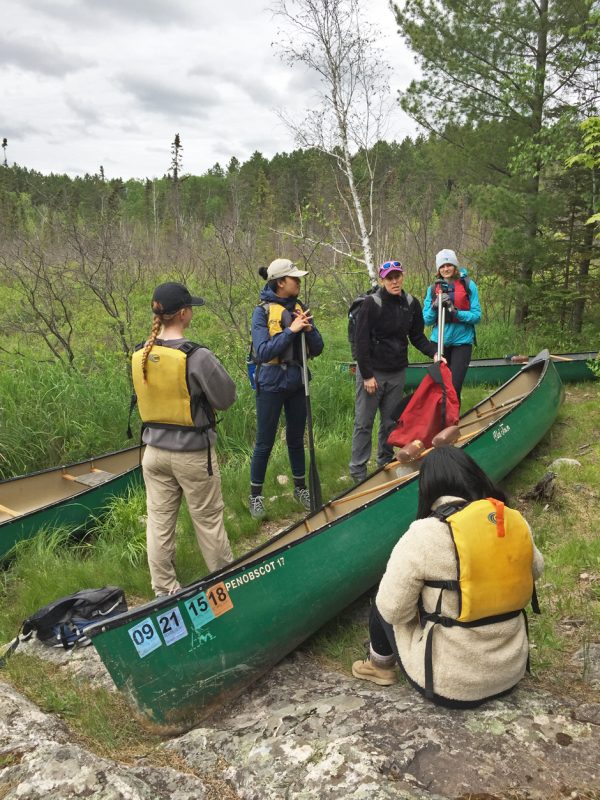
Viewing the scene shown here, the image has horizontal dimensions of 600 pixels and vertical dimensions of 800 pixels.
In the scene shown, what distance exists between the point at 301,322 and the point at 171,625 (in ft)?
7.40

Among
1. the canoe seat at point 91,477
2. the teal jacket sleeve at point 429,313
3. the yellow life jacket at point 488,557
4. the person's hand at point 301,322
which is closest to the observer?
the yellow life jacket at point 488,557

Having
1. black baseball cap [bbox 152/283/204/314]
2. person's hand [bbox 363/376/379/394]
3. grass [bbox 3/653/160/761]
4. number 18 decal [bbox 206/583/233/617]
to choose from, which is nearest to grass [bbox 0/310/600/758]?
grass [bbox 3/653/160/761]

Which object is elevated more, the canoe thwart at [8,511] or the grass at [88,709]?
the canoe thwart at [8,511]

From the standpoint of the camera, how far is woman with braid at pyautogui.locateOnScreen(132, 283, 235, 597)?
3.02 meters

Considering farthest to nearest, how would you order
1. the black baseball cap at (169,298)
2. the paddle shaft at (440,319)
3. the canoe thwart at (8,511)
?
the canoe thwart at (8,511), the paddle shaft at (440,319), the black baseball cap at (169,298)

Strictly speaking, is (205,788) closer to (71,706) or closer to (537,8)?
(71,706)

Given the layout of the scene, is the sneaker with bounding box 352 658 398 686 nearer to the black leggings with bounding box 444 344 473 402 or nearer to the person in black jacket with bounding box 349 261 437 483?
the person in black jacket with bounding box 349 261 437 483

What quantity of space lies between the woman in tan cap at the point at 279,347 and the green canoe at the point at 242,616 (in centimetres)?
92

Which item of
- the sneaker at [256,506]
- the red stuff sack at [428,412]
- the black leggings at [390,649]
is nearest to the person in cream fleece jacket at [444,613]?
the black leggings at [390,649]

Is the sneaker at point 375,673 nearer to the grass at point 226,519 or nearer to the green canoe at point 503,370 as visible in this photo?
the grass at point 226,519

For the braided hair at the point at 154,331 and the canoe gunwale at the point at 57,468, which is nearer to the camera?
the braided hair at the point at 154,331

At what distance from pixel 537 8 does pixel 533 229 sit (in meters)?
3.03

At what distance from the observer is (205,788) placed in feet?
6.88

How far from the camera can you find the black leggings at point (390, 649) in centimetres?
218
